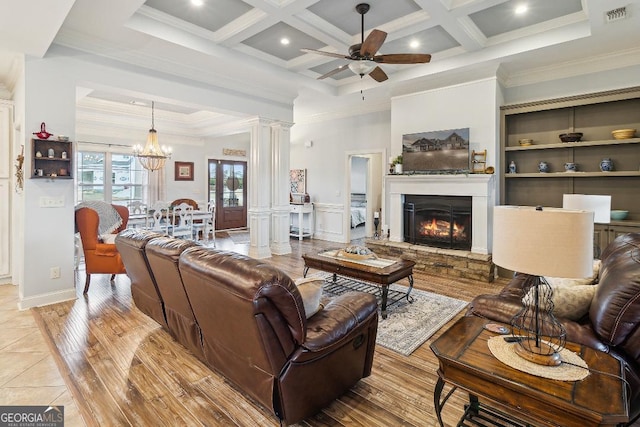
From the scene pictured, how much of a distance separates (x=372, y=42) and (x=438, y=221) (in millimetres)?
3395

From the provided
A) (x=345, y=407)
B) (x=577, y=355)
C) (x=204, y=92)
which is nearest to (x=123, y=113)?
(x=204, y=92)

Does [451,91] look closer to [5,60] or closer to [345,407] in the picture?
[345,407]

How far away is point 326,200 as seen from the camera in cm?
812

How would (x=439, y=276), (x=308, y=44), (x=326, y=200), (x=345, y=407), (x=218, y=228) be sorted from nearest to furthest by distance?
(x=345, y=407) → (x=308, y=44) → (x=439, y=276) → (x=326, y=200) → (x=218, y=228)

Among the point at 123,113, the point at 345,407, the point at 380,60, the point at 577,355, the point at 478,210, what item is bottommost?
the point at 345,407

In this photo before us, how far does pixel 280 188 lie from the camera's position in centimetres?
655

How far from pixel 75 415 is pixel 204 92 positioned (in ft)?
14.6

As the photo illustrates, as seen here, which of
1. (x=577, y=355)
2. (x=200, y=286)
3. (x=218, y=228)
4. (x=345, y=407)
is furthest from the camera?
(x=218, y=228)

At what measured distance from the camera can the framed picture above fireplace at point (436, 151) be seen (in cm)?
519

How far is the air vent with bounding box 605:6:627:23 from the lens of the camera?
335 cm

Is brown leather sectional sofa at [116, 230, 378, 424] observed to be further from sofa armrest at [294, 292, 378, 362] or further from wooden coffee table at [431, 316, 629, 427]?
wooden coffee table at [431, 316, 629, 427]

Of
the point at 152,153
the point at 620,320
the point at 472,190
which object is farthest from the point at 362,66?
the point at 152,153

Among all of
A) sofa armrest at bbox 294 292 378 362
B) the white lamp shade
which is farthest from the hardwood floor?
the white lamp shade

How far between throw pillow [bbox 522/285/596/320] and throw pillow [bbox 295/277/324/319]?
1.23 metres
